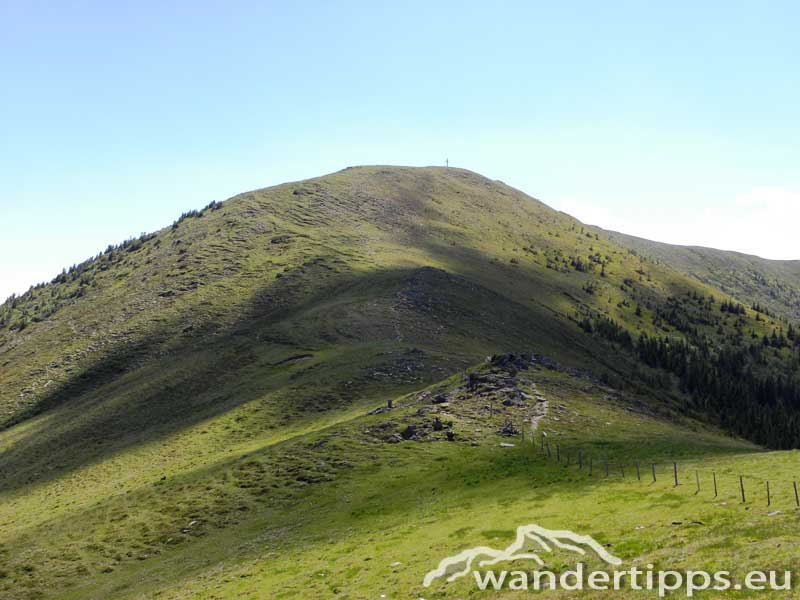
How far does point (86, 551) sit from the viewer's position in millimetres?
50250

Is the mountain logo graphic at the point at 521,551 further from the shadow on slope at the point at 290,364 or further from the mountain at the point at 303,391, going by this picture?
the shadow on slope at the point at 290,364

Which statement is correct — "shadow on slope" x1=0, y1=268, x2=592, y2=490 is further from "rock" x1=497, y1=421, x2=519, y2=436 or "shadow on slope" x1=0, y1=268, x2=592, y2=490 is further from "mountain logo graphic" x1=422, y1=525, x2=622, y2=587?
"mountain logo graphic" x1=422, y1=525, x2=622, y2=587

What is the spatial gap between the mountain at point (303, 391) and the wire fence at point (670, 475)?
2.56 m

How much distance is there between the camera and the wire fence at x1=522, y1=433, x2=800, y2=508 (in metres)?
33.2

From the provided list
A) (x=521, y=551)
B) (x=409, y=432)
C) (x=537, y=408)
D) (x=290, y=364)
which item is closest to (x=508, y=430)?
(x=537, y=408)

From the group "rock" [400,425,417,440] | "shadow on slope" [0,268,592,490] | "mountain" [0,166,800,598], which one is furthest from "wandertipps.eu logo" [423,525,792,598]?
"shadow on slope" [0,268,592,490]

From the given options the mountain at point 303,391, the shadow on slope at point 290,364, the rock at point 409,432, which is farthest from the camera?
the shadow on slope at point 290,364

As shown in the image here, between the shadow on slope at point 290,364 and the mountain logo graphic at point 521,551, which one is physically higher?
the shadow on slope at point 290,364

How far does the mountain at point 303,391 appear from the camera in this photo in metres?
48.8

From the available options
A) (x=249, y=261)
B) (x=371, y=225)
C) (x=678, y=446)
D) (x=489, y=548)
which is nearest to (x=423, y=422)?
(x=678, y=446)

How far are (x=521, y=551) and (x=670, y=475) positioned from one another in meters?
15.4

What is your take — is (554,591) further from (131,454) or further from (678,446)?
(131,454)

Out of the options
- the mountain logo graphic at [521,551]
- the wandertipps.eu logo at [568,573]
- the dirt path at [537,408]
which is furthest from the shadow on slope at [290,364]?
the wandertipps.eu logo at [568,573]

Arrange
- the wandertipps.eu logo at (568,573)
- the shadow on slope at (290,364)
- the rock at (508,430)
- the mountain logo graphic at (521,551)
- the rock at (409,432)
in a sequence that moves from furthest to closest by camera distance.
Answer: the shadow on slope at (290,364)
the rock at (409,432)
the rock at (508,430)
the mountain logo graphic at (521,551)
the wandertipps.eu logo at (568,573)
